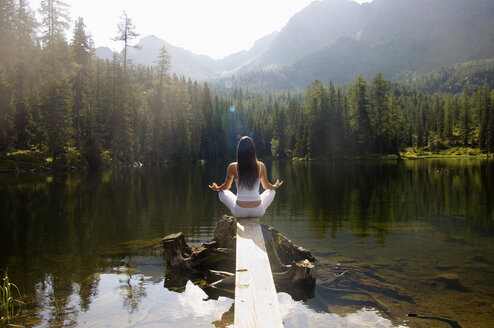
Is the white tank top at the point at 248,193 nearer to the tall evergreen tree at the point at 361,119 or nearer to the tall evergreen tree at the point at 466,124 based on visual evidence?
the tall evergreen tree at the point at 361,119

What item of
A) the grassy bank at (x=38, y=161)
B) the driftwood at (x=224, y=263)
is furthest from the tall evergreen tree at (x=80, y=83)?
the driftwood at (x=224, y=263)

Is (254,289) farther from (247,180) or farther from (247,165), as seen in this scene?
(247,165)

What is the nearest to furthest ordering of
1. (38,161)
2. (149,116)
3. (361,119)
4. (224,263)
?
1. (224,263)
2. (38,161)
3. (149,116)
4. (361,119)

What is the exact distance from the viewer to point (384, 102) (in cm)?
7681

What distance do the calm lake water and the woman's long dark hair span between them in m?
2.44

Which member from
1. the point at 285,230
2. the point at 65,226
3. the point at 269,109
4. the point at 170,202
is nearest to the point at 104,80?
the point at 170,202

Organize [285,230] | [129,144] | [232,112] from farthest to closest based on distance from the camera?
[232,112] < [129,144] < [285,230]

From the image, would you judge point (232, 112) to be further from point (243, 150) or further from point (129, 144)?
point (243, 150)

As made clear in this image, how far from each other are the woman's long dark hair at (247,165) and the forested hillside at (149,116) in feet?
132

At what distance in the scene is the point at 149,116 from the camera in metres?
67.9

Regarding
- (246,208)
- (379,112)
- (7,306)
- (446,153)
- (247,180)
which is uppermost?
(379,112)

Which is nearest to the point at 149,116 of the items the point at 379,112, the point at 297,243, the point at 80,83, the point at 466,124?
the point at 80,83

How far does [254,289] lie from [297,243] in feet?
20.5

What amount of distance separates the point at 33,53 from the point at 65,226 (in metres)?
40.0
